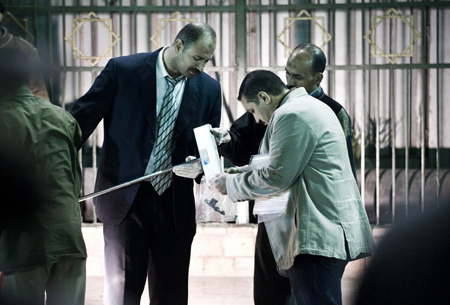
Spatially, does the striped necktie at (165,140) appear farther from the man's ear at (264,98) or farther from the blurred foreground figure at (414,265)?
the blurred foreground figure at (414,265)

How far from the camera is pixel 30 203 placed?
11.3 ft

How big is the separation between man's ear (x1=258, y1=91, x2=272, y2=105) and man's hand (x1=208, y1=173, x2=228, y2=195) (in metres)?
0.40

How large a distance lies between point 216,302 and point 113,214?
2.37 m

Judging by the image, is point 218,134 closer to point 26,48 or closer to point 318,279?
point 318,279

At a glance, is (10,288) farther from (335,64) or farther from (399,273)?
(335,64)

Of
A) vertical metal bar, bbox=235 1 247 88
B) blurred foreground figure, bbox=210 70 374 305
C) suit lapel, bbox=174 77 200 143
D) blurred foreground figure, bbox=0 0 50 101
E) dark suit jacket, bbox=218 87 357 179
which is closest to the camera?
blurred foreground figure, bbox=210 70 374 305

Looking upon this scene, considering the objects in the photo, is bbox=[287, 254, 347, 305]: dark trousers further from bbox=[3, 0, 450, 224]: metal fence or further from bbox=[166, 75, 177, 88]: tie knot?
bbox=[3, 0, 450, 224]: metal fence

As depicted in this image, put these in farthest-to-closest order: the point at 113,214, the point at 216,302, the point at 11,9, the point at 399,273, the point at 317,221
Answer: the point at 11,9 → the point at 216,302 → the point at 113,214 → the point at 317,221 → the point at 399,273

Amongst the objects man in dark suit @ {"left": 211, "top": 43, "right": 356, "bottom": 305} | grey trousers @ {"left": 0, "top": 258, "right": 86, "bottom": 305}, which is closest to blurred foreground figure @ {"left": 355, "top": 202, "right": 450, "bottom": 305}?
grey trousers @ {"left": 0, "top": 258, "right": 86, "bottom": 305}

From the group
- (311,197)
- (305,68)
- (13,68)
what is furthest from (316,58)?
(13,68)

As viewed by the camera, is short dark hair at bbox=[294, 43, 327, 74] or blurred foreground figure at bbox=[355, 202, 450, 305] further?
short dark hair at bbox=[294, 43, 327, 74]

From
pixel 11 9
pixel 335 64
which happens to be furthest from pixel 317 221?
pixel 11 9

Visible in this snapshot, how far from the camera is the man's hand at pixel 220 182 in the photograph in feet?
12.1

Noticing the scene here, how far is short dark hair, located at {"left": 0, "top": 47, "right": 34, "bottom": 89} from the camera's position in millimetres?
3432
